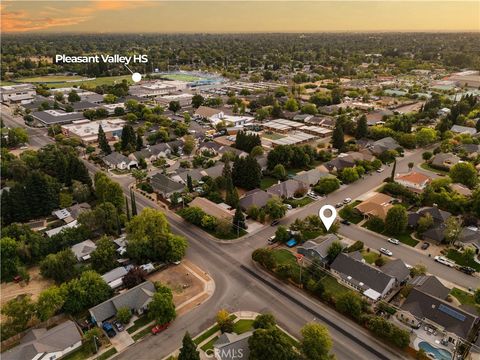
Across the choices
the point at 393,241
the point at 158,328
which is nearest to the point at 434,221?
the point at 393,241

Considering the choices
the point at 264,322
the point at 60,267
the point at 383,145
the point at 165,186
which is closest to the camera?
the point at 264,322

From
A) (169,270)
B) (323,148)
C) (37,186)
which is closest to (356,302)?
(169,270)

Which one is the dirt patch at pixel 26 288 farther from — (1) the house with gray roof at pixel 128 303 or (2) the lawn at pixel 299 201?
(2) the lawn at pixel 299 201

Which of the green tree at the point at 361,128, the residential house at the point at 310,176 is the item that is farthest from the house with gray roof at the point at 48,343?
the green tree at the point at 361,128

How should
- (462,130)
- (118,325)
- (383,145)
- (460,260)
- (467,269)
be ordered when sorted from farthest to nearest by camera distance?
(462,130) < (383,145) < (460,260) < (467,269) < (118,325)

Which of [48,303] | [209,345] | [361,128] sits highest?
[361,128]

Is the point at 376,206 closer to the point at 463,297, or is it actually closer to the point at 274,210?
the point at 274,210

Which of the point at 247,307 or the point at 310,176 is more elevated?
the point at 310,176

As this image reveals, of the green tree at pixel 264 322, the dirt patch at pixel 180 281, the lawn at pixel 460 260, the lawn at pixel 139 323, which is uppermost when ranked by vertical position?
the green tree at pixel 264 322
